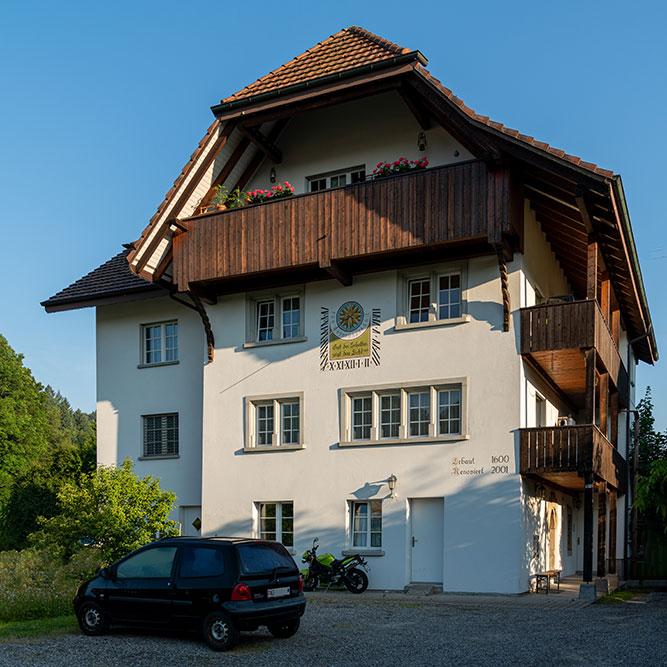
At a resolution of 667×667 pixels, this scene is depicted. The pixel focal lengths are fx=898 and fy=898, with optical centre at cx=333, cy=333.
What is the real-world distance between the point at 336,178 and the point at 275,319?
4.16m

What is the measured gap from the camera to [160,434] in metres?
26.7

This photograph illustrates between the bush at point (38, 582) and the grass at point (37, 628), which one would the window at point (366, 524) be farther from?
the grass at point (37, 628)

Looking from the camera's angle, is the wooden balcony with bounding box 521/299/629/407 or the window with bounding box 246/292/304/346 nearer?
the wooden balcony with bounding box 521/299/629/407

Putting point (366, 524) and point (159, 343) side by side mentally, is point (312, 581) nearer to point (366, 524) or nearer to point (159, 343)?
point (366, 524)

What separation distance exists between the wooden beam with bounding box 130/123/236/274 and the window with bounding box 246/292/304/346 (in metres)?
3.00

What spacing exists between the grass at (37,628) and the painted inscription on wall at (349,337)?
10246 mm

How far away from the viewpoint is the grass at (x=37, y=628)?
12.8 m

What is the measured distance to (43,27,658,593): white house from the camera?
20.5m

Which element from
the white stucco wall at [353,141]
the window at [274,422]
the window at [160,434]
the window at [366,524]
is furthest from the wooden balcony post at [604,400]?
the window at [160,434]

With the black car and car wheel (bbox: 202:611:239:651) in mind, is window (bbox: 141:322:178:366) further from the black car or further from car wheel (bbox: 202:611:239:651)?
car wheel (bbox: 202:611:239:651)

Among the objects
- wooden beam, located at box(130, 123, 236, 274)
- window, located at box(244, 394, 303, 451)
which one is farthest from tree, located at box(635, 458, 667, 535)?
wooden beam, located at box(130, 123, 236, 274)

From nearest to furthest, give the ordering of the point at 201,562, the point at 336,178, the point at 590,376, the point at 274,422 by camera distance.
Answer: the point at 201,562 < the point at 590,376 < the point at 274,422 < the point at 336,178

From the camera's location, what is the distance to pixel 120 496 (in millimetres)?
20672

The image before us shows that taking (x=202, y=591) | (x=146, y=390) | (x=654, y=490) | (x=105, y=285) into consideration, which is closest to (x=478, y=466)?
(x=654, y=490)
